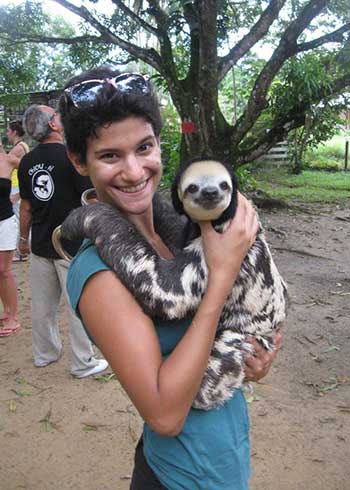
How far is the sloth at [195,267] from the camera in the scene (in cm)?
136

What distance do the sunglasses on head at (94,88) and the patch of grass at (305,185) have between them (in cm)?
965

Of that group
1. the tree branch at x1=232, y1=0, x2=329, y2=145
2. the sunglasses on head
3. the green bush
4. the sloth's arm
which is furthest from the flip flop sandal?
the green bush

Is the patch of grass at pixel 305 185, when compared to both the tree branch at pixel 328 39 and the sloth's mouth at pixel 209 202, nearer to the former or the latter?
the tree branch at pixel 328 39

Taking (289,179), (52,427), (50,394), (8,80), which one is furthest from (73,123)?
(289,179)

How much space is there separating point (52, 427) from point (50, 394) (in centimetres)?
41

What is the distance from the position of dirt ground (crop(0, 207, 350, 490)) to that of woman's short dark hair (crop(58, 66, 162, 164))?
2.15 m

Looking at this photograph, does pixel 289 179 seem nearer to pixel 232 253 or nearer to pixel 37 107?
pixel 37 107

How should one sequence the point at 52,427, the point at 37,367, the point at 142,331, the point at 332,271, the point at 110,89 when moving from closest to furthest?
the point at 142,331
the point at 110,89
the point at 52,427
the point at 37,367
the point at 332,271

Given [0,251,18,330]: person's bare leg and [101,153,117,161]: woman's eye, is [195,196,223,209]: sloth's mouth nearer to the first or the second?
[101,153,117,161]: woman's eye

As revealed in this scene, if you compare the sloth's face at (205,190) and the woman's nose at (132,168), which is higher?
the woman's nose at (132,168)

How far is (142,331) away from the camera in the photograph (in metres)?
1.03

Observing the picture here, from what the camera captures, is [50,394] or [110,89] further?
[50,394]

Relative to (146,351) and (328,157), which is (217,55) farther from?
(328,157)

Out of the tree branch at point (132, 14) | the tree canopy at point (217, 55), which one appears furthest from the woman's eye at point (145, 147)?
the tree branch at point (132, 14)
